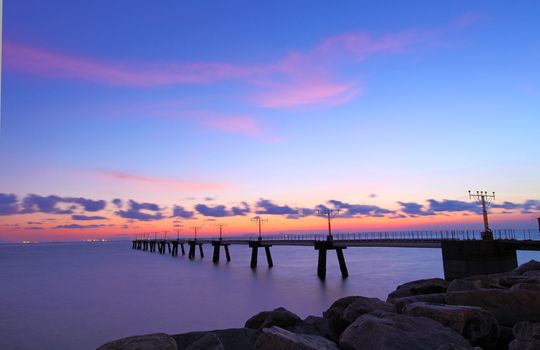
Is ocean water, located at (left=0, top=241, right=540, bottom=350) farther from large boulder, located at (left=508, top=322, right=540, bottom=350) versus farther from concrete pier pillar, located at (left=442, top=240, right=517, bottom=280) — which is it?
large boulder, located at (left=508, top=322, right=540, bottom=350)

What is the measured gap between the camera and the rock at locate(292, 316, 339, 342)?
32.6ft

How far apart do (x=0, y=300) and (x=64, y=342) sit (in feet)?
76.4

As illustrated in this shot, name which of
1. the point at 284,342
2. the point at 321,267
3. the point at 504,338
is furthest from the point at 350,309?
the point at 321,267

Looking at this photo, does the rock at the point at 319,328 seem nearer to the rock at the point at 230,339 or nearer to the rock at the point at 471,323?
the rock at the point at 230,339

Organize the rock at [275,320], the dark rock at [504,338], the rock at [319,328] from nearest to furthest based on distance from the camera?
the dark rock at [504,338], the rock at [319,328], the rock at [275,320]

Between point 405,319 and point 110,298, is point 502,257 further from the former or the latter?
point 110,298

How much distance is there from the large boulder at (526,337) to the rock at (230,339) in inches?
192

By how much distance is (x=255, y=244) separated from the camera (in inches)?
2808

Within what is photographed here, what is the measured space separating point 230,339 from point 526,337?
571cm

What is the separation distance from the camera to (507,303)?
9547 mm

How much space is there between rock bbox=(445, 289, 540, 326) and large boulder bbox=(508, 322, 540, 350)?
2067 millimetres

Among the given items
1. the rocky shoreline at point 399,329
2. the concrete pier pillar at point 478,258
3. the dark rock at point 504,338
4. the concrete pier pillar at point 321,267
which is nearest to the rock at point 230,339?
the rocky shoreline at point 399,329

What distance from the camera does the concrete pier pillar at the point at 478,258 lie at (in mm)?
25078

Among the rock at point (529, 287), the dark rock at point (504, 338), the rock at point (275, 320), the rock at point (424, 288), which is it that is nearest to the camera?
the dark rock at point (504, 338)
